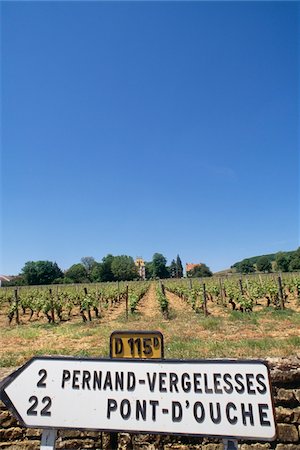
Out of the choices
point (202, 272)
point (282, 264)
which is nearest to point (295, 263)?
point (282, 264)

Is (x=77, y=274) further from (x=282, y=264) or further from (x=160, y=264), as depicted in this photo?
(x=282, y=264)

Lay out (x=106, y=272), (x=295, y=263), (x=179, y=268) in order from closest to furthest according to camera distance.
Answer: (x=295, y=263)
(x=106, y=272)
(x=179, y=268)

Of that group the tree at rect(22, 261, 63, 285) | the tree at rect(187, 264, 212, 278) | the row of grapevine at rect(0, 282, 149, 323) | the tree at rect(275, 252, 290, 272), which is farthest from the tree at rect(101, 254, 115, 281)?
the row of grapevine at rect(0, 282, 149, 323)

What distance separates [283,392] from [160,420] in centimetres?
215

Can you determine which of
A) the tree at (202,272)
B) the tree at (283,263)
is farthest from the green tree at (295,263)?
the tree at (202,272)

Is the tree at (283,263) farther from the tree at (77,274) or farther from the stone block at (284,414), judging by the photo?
the stone block at (284,414)

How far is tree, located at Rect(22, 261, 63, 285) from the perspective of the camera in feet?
257

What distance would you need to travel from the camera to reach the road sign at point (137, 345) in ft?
5.94

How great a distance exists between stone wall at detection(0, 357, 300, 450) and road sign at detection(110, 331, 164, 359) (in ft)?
5.91

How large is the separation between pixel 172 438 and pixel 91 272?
94383 millimetres

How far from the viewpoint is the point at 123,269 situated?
88.8m

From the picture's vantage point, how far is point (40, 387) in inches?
68.8

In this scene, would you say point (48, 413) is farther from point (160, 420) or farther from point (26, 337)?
point (26, 337)

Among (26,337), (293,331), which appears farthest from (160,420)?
(26,337)
